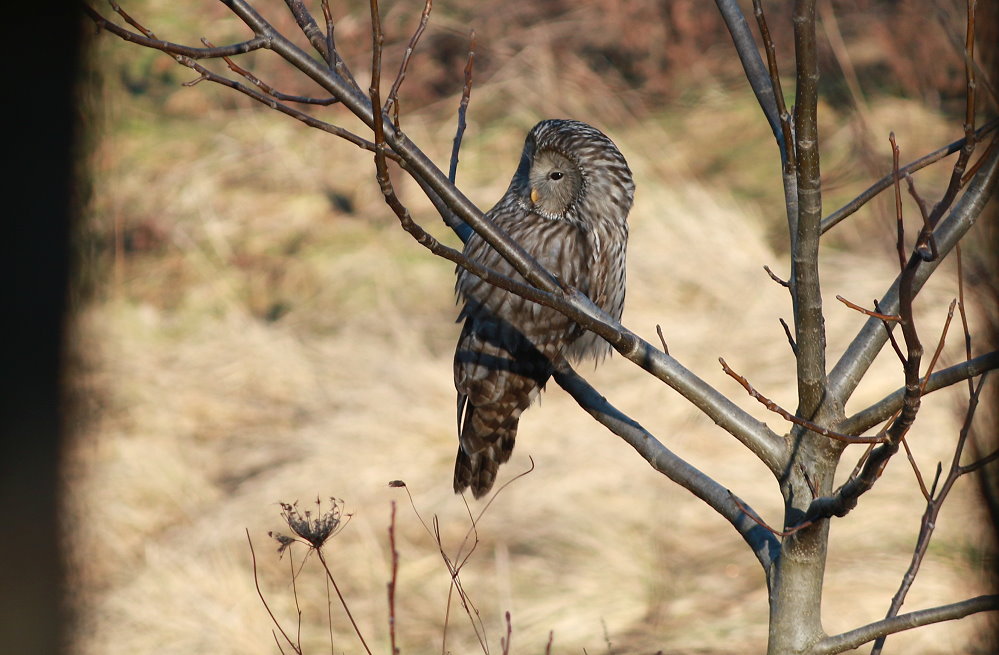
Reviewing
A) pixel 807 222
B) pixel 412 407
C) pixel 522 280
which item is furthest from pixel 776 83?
pixel 412 407

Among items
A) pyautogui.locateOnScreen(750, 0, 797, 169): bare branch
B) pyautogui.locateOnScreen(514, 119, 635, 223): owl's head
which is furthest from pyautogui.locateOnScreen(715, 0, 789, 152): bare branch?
pyautogui.locateOnScreen(514, 119, 635, 223): owl's head

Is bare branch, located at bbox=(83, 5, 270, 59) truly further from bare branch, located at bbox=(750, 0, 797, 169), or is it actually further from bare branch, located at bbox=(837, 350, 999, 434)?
bare branch, located at bbox=(837, 350, 999, 434)

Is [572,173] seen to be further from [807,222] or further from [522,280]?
[807,222]

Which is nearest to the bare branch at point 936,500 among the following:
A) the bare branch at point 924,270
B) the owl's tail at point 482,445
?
the bare branch at point 924,270

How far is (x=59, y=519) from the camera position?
12.0 feet

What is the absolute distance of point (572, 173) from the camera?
2926mm

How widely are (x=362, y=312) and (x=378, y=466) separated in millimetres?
1251

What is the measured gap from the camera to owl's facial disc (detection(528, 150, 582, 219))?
292cm

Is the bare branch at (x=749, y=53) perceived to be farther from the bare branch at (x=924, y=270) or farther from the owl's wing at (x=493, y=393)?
the owl's wing at (x=493, y=393)

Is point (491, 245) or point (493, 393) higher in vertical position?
point (493, 393)

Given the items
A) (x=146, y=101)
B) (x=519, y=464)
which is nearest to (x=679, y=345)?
(x=519, y=464)

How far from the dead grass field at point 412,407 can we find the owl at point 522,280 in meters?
1.37

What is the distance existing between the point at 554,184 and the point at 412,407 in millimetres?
2334

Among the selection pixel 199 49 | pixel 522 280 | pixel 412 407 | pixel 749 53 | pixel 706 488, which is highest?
pixel 412 407
